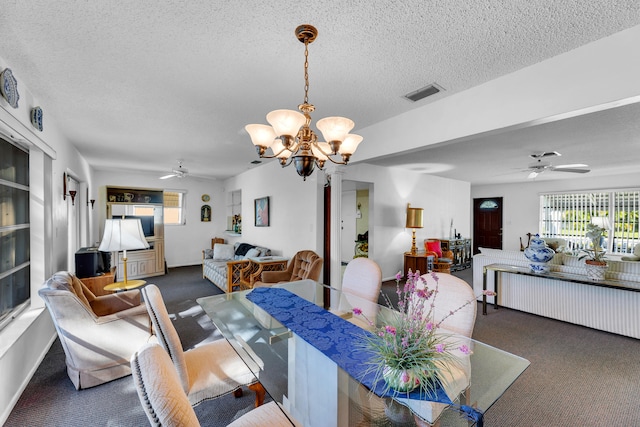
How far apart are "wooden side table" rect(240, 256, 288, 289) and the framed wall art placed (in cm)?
123

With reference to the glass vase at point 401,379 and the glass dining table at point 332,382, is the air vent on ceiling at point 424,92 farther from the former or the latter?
the glass vase at point 401,379

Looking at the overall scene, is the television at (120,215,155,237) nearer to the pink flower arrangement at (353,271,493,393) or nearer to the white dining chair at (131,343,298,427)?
the white dining chair at (131,343,298,427)

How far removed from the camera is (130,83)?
2254 mm

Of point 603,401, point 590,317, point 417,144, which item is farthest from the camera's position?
point 590,317

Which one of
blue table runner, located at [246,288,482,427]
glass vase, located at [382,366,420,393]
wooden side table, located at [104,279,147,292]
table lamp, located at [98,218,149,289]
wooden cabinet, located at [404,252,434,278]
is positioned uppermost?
table lamp, located at [98,218,149,289]

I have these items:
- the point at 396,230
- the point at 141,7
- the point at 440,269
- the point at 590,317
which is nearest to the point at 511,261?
the point at 590,317

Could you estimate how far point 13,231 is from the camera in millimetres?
2309

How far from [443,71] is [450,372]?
6.50 feet

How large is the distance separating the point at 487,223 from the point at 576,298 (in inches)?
223

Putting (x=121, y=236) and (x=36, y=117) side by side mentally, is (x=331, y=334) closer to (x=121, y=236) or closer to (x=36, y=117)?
(x=121, y=236)

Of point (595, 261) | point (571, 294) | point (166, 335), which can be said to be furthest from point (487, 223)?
point (166, 335)

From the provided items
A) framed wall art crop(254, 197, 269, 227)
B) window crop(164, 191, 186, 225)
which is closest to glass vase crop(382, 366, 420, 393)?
framed wall art crop(254, 197, 269, 227)

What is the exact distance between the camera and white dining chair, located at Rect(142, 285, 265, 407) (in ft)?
4.79

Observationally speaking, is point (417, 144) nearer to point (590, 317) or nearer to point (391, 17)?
point (391, 17)
